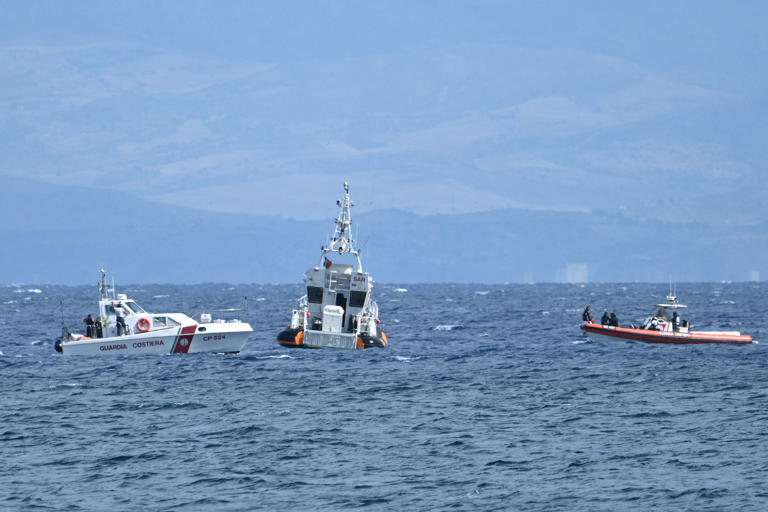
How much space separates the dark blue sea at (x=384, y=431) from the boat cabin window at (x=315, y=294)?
313 cm

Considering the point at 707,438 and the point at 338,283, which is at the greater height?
the point at 338,283

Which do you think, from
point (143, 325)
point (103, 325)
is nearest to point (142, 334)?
point (143, 325)

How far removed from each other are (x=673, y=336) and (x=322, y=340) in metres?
20.2

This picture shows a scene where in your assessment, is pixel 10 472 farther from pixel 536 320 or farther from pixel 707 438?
pixel 536 320

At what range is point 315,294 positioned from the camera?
61969 mm

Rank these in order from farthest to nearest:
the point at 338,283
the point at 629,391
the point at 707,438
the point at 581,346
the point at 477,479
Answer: the point at 581,346 → the point at 338,283 → the point at 629,391 → the point at 707,438 → the point at 477,479

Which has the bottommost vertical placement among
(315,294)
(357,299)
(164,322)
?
(164,322)

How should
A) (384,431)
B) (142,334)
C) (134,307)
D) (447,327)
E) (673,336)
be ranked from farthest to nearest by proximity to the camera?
(447,327), (673,336), (134,307), (142,334), (384,431)

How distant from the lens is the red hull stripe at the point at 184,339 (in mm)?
56406

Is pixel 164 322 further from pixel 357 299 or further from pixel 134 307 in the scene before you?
pixel 357 299

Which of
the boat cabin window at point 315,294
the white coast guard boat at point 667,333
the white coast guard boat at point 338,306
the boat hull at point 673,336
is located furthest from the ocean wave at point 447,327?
the boat cabin window at point 315,294

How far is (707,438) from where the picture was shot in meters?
34.5

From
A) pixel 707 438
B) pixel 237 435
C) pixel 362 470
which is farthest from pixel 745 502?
pixel 237 435

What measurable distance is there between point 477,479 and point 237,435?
893 centimetres
